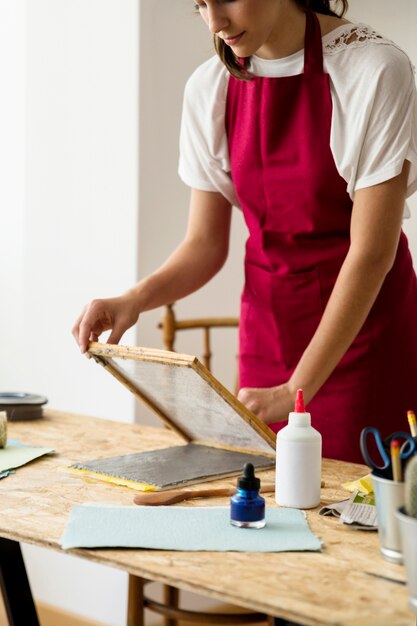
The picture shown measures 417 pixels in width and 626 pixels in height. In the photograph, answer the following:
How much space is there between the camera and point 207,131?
6.87ft

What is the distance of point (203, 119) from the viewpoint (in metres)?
2.09

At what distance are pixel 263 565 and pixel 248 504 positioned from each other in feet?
0.49

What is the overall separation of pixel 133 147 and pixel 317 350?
4.23 ft

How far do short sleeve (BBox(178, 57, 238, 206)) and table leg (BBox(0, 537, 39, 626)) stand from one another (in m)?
0.89

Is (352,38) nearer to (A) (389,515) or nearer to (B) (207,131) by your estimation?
(B) (207,131)

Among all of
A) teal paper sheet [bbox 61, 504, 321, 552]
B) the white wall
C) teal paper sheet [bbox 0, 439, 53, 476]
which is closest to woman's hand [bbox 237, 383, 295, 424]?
teal paper sheet [bbox 61, 504, 321, 552]

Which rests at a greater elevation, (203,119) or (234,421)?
(203,119)

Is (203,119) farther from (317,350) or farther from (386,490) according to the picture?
(386,490)

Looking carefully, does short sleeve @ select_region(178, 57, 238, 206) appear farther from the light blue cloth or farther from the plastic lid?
the plastic lid

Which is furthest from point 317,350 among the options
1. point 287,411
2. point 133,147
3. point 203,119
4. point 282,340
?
point 133,147

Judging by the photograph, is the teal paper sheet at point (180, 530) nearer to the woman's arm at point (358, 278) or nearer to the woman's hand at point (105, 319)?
the woman's arm at point (358, 278)

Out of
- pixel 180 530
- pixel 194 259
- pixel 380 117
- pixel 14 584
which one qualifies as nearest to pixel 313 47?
pixel 380 117

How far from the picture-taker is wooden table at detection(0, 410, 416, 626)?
1069mm

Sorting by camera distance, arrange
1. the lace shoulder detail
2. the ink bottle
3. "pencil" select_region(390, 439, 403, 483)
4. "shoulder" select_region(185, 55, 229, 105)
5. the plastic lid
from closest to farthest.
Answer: "pencil" select_region(390, 439, 403, 483)
the ink bottle
the plastic lid
the lace shoulder detail
"shoulder" select_region(185, 55, 229, 105)
